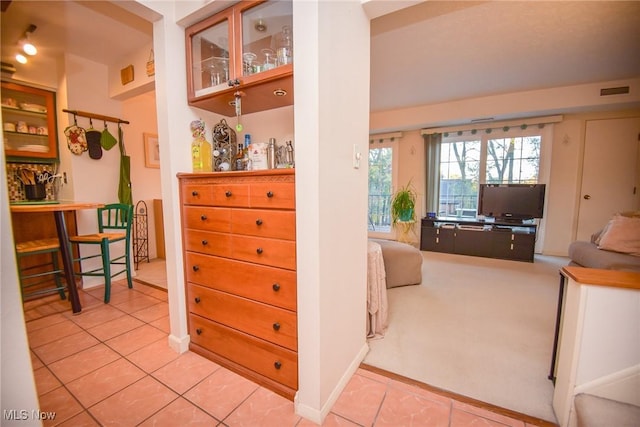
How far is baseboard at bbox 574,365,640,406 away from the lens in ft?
3.75

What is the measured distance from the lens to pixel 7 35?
2438mm

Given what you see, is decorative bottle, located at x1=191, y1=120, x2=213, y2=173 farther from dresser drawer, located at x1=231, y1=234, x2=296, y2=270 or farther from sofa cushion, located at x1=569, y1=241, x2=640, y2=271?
sofa cushion, located at x1=569, y1=241, x2=640, y2=271

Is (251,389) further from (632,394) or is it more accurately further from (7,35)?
(7,35)

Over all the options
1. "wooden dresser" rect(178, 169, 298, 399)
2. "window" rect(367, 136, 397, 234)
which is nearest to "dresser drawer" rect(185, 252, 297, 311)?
→ "wooden dresser" rect(178, 169, 298, 399)

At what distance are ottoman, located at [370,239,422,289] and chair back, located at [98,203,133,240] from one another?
2674 millimetres

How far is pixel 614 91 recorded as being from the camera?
345cm

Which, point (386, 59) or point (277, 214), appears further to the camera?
point (386, 59)

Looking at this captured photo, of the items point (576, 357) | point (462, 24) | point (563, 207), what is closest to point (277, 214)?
point (576, 357)

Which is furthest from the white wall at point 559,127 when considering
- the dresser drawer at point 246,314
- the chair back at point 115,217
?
the chair back at point 115,217

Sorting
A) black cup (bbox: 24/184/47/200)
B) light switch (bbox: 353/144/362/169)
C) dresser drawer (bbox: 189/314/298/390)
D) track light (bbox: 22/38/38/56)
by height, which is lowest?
dresser drawer (bbox: 189/314/298/390)

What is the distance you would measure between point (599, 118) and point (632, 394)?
14.7 feet

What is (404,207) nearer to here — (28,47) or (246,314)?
(246,314)

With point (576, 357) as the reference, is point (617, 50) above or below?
above

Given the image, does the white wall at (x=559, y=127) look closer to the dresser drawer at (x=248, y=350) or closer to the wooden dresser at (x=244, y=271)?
the wooden dresser at (x=244, y=271)
